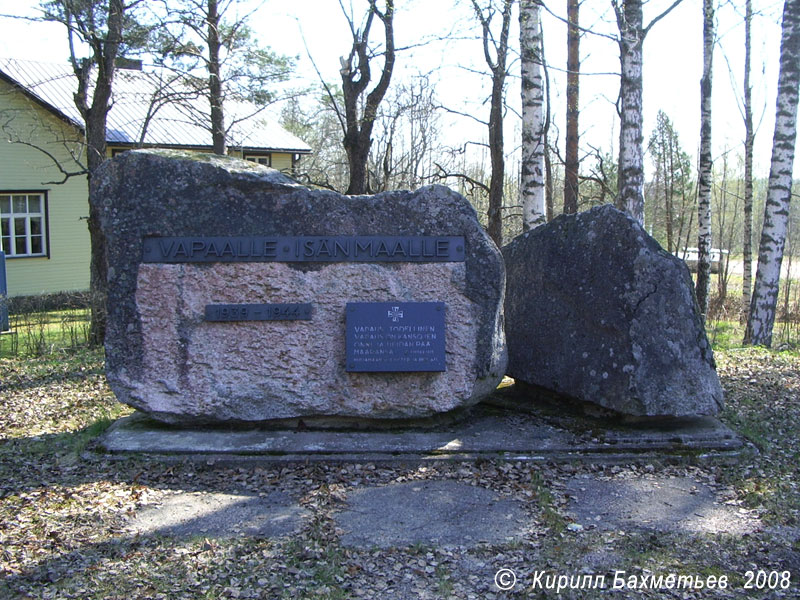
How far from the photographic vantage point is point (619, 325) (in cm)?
534

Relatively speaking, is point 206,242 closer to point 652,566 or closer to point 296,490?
point 296,490

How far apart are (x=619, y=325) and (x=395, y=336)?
172cm

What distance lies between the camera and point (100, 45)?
9.65 metres

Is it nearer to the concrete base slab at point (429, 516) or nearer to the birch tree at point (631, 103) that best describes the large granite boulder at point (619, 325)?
the concrete base slab at point (429, 516)

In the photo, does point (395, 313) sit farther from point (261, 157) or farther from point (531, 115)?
point (261, 157)

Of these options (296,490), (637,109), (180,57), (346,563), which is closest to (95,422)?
(296,490)

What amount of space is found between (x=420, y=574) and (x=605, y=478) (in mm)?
1857

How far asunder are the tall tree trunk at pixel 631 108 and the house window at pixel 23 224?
632 inches

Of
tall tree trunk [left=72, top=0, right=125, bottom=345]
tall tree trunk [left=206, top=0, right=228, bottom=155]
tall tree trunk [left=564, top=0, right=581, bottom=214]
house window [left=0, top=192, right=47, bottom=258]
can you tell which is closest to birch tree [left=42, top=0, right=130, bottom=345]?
tall tree trunk [left=72, top=0, right=125, bottom=345]

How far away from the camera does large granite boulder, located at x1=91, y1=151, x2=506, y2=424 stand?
17.3 feet

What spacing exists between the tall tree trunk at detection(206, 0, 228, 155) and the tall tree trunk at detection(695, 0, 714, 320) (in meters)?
8.93

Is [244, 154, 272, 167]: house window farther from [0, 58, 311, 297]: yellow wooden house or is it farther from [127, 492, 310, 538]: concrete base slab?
[127, 492, 310, 538]: concrete base slab

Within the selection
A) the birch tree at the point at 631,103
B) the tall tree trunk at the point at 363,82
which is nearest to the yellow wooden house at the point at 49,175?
the tall tree trunk at the point at 363,82

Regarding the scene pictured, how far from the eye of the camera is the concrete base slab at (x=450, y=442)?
198 inches
